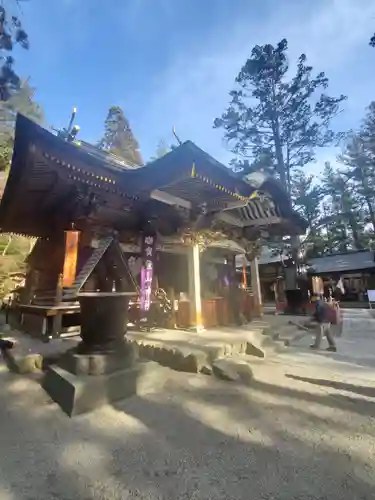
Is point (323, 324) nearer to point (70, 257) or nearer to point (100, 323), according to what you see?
point (100, 323)

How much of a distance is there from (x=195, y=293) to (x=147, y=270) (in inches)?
59.6

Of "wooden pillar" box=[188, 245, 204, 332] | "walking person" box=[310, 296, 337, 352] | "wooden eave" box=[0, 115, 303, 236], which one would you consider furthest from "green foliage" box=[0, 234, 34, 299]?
"walking person" box=[310, 296, 337, 352]

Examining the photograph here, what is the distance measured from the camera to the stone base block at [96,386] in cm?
347

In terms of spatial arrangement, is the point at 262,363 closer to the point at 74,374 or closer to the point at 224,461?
the point at 224,461

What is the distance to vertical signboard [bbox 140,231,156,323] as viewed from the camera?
7.01 m

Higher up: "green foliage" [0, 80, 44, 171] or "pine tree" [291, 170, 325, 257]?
"green foliage" [0, 80, 44, 171]

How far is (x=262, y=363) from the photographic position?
5285mm

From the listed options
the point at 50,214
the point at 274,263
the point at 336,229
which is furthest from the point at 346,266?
the point at 50,214

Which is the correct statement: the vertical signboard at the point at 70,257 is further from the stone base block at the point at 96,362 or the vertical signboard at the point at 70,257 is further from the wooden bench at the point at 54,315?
the stone base block at the point at 96,362

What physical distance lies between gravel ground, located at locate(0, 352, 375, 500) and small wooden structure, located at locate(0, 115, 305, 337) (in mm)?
1703

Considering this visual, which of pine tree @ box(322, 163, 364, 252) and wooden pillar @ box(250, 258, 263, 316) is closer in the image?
wooden pillar @ box(250, 258, 263, 316)

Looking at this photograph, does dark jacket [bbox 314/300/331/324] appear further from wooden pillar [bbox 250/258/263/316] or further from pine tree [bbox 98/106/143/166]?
pine tree [bbox 98/106/143/166]

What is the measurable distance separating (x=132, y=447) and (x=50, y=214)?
271 inches

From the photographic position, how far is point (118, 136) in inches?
1485
